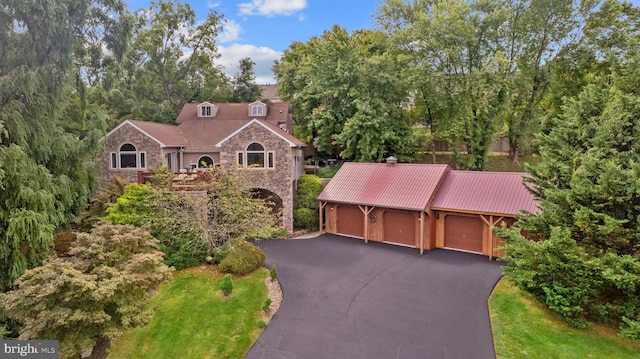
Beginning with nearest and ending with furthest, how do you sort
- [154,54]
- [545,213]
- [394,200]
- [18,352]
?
[18,352] < [545,213] < [394,200] < [154,54]

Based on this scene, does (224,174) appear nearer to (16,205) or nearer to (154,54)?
(16,205)

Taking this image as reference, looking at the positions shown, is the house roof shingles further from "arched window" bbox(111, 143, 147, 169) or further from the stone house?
"arched window" bbox(111, 143, 147, 169)

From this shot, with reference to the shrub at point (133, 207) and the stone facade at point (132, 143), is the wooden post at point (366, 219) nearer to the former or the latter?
the shrub at point (133, 207)

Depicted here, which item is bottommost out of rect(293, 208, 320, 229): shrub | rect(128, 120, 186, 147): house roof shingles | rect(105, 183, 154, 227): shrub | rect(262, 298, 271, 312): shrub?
rect(262, 298, 271, 312): shrub

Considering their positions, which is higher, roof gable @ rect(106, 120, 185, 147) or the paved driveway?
roof gable @ rect(106, 120, 185, 147)

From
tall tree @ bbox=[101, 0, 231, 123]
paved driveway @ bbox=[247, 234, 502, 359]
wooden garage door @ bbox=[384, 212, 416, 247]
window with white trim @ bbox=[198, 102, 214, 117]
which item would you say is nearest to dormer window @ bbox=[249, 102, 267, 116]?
window with white trim @ bbox=[198, 102, 214, 117]

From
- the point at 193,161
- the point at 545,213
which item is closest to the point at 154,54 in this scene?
the point at 193,161
